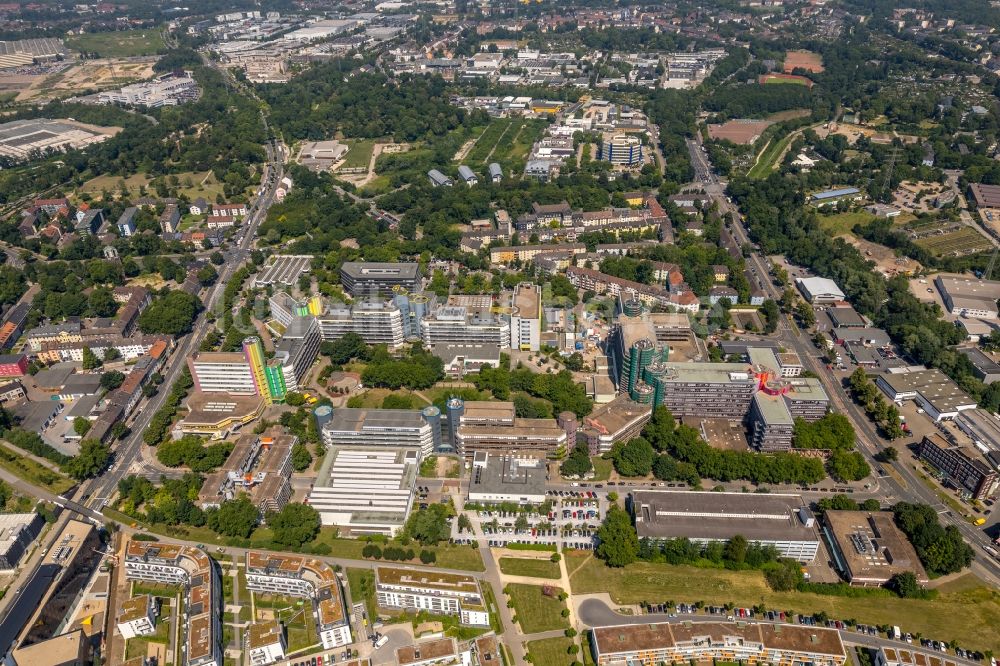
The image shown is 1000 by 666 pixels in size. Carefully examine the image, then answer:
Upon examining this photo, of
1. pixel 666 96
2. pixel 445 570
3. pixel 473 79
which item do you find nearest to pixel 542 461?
pixel 445 570

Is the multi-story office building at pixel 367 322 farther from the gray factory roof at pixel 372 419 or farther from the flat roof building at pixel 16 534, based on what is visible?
the flat roof building at pixel 16 534

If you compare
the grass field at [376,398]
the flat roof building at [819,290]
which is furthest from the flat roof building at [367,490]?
the flat roof building at [819,290]

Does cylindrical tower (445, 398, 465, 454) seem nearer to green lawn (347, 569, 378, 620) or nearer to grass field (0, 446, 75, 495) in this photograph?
green lawn (347, 569, 378, 620)

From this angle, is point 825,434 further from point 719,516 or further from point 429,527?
point 429,527

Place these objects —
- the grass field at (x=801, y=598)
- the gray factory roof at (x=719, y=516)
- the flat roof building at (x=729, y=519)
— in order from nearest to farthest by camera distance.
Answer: the grass field at (x=801, y=598)
the flat roof building at (x=729, y=519)
the gray factory roof at (x=719, y=516)

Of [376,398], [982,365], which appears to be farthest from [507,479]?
[982,365]

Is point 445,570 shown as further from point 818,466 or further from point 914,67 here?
point 914,67
